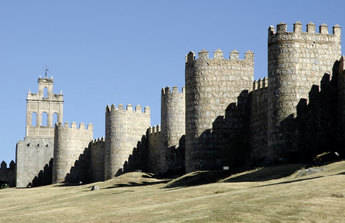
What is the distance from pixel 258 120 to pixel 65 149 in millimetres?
27950

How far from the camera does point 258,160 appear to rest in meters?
38.1

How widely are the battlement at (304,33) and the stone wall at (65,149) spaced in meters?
31.2

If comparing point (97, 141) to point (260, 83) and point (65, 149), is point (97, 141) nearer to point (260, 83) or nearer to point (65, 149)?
point (65, 149)

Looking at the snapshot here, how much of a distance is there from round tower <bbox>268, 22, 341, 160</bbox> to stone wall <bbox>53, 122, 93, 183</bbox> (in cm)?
3112

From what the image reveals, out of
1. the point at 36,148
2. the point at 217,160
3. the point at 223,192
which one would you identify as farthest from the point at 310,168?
the point at 36,148

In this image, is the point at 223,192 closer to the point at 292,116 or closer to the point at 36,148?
the point at 292,116

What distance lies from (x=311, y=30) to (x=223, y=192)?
1260 cm

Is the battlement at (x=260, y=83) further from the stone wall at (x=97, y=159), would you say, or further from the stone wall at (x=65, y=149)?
the stone wall at (x=65, y=149)

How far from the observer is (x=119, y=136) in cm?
5644

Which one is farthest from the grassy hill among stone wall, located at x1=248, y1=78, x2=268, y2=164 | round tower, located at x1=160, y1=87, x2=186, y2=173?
round tower, located at x1=160, y1=87, x2=186, y2=173

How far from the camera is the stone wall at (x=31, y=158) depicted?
68.9m

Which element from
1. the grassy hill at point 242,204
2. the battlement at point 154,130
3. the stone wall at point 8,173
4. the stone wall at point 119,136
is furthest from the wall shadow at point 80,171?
the grassy hill at point 242,204

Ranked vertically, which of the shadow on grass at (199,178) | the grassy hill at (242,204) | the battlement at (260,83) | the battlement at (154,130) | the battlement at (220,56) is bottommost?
the grassy hill at (242,204)

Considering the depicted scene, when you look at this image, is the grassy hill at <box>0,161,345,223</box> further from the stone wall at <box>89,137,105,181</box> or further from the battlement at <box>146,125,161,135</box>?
the stone wall at <box>89,137,105,181</box>
